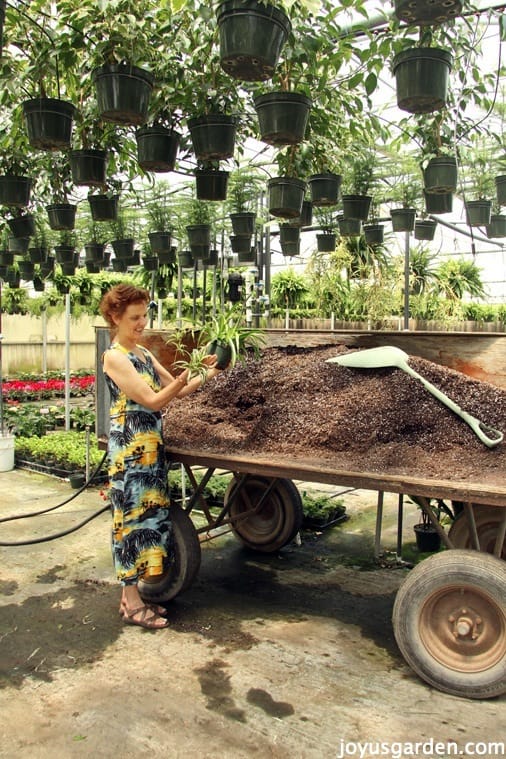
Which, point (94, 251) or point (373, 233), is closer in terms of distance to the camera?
point (373, 233)

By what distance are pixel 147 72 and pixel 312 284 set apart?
7263mm

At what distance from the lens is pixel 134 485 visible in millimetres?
3105

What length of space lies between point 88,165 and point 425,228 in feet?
14.7

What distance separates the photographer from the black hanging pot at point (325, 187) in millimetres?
4949

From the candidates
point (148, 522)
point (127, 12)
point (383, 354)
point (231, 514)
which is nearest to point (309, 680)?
point (148, 522)

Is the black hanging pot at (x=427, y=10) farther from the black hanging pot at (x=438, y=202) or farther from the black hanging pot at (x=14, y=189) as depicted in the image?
the black hanging pot at (x=14, y=189)

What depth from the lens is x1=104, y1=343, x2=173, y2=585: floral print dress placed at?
3.10 meters

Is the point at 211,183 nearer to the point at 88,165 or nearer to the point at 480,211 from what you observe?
the point at 88,165

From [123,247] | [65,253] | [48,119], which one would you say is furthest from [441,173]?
[65,253]

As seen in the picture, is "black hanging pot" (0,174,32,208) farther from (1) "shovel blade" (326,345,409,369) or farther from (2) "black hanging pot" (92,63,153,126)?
(1) "shovel blade" (326,345,409,369)

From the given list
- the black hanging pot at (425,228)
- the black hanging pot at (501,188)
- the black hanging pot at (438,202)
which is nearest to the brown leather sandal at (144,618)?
the black hanging pot at (438,202)

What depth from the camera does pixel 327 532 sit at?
15.4 ft

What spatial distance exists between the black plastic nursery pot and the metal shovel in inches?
49.4

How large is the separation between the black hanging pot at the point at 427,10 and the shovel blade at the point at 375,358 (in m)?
1.46
